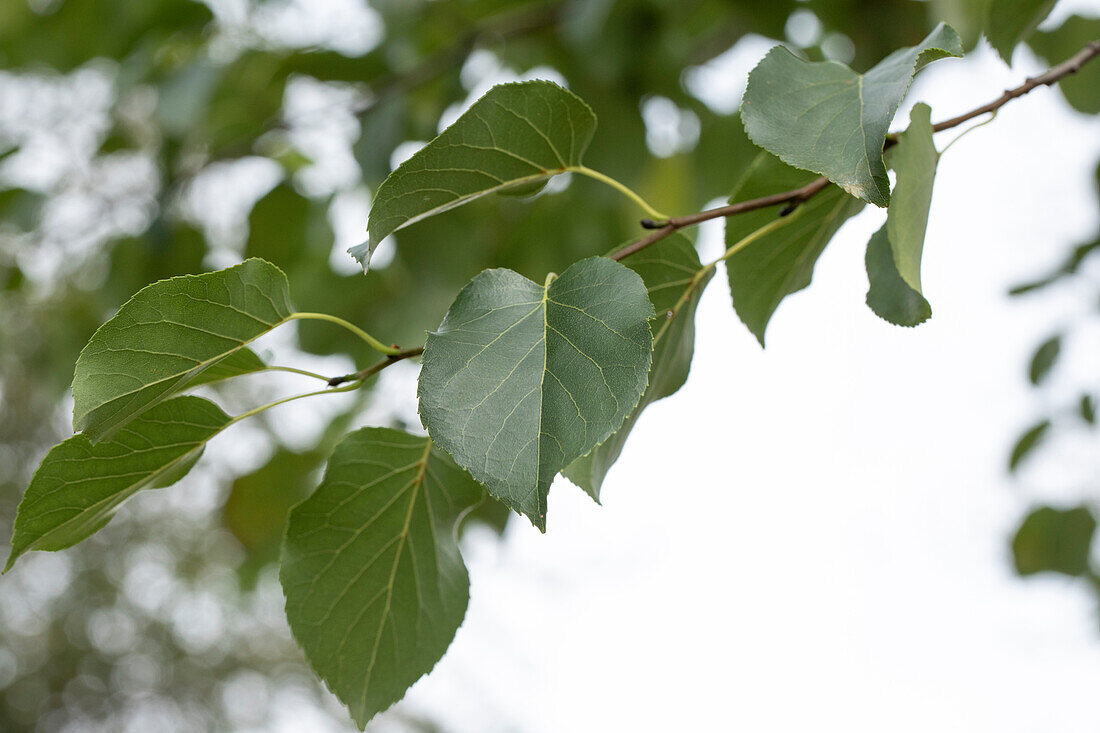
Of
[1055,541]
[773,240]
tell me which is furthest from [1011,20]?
[1055,541]

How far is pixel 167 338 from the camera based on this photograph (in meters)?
0.21

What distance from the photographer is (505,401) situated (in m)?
0.19

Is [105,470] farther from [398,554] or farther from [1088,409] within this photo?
[1088,409]

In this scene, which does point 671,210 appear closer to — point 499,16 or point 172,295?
point 499,16

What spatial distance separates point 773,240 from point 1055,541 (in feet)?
2.39

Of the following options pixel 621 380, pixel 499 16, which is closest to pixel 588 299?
pixel 621 380

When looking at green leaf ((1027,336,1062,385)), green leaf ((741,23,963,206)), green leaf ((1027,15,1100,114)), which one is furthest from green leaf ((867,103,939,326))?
green leaf ((1027,336,1062,385))

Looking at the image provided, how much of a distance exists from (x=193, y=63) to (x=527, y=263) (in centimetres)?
33

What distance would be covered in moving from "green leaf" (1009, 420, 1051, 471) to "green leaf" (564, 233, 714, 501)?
2.41ft

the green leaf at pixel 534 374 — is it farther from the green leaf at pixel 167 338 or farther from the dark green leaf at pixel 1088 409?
the dark green leaf at pixel 1088 409

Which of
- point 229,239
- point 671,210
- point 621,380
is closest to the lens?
point 621,380

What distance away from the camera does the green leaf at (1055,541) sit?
0.82 meters

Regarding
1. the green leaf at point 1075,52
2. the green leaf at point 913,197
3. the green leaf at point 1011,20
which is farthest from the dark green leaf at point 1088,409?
the green leaf at point 913,197

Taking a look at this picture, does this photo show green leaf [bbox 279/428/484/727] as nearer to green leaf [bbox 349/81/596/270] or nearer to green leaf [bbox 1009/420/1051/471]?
green leaf [bbox 349/81/596/270]
